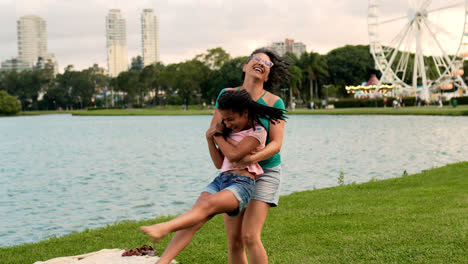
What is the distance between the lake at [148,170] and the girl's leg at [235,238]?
287 inches

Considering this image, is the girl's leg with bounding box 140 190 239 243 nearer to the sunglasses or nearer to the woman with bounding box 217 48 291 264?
the woman with bounding box 217 48 291 264

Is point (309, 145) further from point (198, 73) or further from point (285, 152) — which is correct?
point (198, 73)

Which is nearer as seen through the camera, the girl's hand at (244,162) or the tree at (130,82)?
the girl's hand at (244,162)

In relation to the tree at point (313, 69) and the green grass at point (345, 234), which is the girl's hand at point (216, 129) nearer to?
the green grass at point (345, 234)

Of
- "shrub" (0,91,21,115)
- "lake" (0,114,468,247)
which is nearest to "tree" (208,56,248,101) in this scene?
"shrub" (0,91,21,115)

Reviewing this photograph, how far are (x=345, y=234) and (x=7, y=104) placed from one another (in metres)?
129

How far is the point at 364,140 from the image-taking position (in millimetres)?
30047

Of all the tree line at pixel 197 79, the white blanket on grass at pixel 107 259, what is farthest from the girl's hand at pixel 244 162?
the tree line at pixel 197 79

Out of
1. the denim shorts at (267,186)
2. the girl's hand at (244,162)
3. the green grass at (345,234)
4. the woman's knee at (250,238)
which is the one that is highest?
the girl's hand at (244,162)

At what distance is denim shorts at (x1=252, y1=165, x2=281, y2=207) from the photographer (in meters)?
4.27

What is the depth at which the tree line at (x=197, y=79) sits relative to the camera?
319 feet

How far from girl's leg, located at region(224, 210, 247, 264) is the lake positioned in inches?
287

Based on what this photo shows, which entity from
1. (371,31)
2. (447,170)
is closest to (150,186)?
(447,170)

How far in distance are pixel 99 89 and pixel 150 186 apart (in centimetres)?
13696
